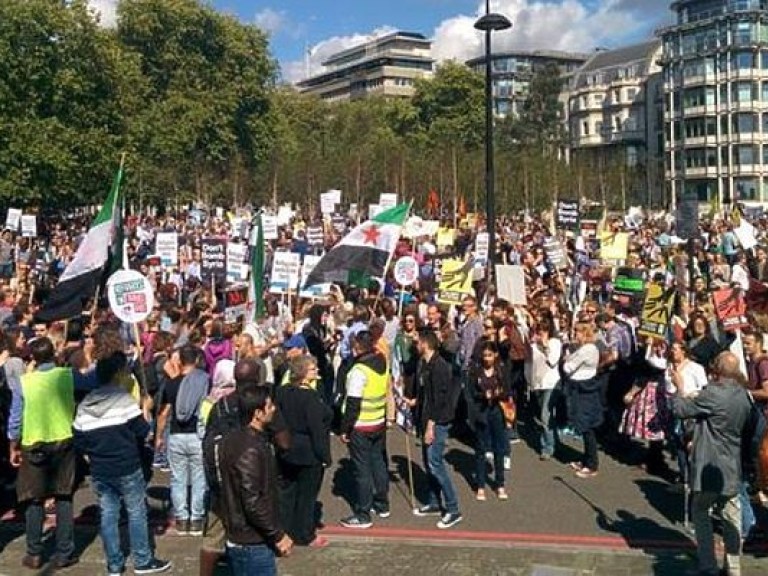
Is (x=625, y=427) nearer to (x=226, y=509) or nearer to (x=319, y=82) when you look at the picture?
(x=226, y=509)

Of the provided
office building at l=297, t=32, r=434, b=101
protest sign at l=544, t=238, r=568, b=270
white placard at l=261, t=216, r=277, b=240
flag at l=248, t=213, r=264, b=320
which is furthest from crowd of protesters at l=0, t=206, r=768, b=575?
office building at l=297, t=32, r=434, b=101

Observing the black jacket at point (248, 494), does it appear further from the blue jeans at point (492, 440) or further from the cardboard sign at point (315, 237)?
the cardboard sign at point (315, 237)

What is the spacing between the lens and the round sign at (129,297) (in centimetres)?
1099

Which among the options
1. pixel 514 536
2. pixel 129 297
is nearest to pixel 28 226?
pixel 129 297

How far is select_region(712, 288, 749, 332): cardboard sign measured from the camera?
1133cm

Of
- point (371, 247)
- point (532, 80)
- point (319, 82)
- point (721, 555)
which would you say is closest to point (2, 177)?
point (371, 247)

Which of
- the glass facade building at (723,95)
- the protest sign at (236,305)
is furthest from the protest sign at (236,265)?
the glass facade building at (723,95)

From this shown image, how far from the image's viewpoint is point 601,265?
2309 centimetres

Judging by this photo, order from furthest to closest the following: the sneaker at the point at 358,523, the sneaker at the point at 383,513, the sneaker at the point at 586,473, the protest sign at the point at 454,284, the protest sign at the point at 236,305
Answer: the protest sign at the point at 454,284 → the protest sign at the point at 236,305 → the sneaker at the point at 586,473 → the sneaker at the point at 383,513 → the sneaker at the point at 358,523

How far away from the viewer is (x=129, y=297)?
11.0 m

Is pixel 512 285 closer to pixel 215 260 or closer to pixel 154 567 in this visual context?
pixel 215 260

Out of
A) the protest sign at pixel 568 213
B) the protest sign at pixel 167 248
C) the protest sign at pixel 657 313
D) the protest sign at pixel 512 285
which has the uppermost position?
the protest sign at pixel 568 213

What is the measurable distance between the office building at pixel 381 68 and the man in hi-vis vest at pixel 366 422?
13908 centimetres

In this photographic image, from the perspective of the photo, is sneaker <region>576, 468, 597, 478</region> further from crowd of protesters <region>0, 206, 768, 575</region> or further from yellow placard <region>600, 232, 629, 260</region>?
yellow placard <region>600, 232, 629, 260</region>
